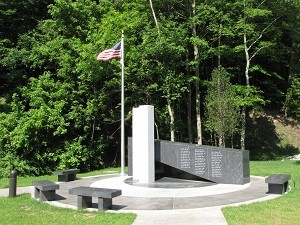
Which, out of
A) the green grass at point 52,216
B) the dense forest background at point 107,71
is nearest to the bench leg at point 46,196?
the green grass at point 52,216

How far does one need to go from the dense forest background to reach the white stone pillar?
9009mm

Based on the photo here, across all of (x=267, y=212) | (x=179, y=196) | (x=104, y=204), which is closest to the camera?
(x=267, y=212)

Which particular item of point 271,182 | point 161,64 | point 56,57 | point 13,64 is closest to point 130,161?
point 271,182

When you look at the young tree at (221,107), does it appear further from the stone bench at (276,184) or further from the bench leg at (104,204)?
the bench leg at (104,204)

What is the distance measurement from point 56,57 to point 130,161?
38.7ft

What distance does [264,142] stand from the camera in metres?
31.6

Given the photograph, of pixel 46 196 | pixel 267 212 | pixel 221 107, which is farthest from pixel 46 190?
pixel 221 107

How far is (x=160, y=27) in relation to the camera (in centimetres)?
2556

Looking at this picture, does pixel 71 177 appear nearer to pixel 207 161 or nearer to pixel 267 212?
pixel 207 161

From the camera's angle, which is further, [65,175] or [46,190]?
[65,175]

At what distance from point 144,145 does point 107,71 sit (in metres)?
10.9

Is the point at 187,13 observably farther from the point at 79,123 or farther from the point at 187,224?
the point at 187,224

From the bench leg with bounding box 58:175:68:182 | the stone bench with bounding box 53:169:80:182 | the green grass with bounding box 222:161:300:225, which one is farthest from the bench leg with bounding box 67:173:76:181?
the green grass with bounding box 222:161:300:225

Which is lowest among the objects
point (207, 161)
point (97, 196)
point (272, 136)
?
point (97, 196)
